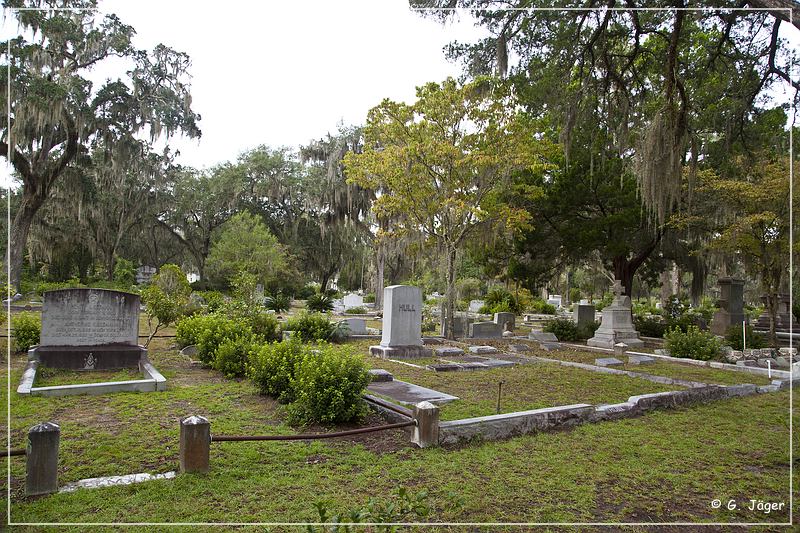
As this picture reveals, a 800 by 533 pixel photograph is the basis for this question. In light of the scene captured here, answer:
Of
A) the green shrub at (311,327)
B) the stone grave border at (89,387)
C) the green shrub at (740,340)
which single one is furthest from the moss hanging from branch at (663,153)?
the green shrub at (740,340)

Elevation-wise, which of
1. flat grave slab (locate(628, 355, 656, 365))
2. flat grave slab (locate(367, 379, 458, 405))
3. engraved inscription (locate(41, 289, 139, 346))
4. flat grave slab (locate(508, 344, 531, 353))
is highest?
engraved inscription (locate(41, 289, 139, 346))

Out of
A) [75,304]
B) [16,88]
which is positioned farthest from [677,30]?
[16,88]

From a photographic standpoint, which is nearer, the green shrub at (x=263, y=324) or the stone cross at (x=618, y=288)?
the green shrub at (x=263, y=324)

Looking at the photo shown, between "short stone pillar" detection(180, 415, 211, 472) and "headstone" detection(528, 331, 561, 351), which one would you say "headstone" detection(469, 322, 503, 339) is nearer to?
"headstone" detection(528, 331, 561, 351)

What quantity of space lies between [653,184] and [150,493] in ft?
23.2

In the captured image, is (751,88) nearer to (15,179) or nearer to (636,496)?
(636,496)

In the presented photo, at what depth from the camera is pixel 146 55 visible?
22.6 metres

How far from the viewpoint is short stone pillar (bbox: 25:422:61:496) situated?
11.6 feet

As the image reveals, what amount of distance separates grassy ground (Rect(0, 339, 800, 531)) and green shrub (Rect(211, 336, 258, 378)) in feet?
6.76

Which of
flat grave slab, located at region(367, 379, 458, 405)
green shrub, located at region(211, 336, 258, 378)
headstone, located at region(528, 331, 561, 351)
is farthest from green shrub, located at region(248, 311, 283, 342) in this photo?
headstone, located at region(528, 331, 561, 351)

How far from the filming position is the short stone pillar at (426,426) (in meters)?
4.95

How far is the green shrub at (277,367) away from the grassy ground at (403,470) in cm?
40

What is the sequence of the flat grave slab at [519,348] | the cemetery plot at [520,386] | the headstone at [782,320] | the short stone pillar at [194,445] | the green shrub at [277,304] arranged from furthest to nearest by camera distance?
1. the green shrub at [277,304]
2. the headstone at [782,320]
3. the flat grave slab at [519,348]
4. the cemetery plot at [520,386]
5. the short stone pillar at [194,445]

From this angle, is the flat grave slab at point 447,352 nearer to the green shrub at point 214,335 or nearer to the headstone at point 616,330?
the green shrub at point 214,335
